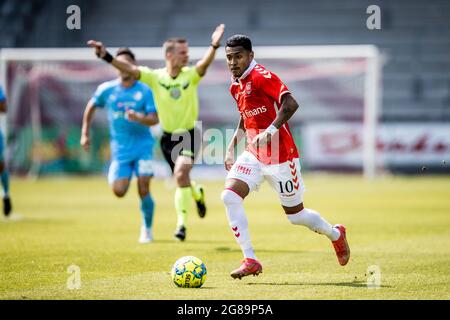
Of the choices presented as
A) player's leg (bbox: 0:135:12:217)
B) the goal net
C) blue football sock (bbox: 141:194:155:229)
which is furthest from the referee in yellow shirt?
the goal net

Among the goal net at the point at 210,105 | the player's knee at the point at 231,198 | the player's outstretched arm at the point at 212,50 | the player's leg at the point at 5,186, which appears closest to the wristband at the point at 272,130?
the player's knee at the point at 231,198

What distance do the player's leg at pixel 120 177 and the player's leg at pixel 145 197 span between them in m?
0.16

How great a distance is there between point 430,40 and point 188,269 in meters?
30.4

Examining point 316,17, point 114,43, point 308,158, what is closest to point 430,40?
point 316,17

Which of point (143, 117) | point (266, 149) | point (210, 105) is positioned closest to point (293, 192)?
point (266, 149)

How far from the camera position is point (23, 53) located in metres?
30.7

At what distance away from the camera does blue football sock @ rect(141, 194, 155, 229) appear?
13453 millimetres

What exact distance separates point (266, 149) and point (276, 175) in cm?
29

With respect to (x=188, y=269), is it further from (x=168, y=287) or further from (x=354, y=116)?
(x=354, y=116)

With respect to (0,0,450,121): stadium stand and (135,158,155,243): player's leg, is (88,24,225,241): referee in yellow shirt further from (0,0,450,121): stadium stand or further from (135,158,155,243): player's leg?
(0,0,450,121): stadium stand

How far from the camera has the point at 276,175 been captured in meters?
9.27

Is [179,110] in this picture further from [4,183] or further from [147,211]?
[4,183]

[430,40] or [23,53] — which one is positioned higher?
[430,40]

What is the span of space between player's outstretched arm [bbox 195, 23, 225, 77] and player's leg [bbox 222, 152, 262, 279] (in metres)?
2.54
